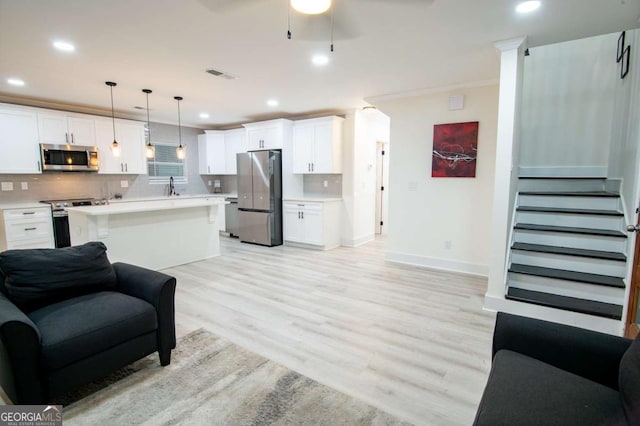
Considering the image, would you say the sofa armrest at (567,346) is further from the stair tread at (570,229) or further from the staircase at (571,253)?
the stair tread at (570,229)

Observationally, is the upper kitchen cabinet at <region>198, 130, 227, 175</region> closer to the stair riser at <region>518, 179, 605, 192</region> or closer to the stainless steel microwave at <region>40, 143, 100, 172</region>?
the stainless steel microwave at <region>40, 143, 100, 172</region>

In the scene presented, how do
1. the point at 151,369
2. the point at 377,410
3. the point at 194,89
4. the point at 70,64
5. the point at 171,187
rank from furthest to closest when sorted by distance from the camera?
the point at 171,187
the point at 194,89
the point at 70,64
the point at 151,369
the point at 377,410

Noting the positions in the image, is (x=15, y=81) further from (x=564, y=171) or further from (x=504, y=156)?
(x=564, y=171)

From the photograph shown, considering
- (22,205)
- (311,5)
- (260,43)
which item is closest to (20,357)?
(311,5)

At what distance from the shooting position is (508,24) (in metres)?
2.62

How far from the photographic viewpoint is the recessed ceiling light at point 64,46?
2922 millimetres

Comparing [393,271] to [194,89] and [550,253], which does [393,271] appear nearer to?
[550,253]

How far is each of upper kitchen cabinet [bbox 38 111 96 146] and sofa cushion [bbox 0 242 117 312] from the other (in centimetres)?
398

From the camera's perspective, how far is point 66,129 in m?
5.23

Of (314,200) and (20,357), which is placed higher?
(314,200)

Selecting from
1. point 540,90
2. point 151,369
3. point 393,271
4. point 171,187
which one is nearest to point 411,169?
point 393,271

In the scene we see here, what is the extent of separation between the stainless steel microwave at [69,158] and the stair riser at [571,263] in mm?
6430

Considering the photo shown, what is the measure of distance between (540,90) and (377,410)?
4659mm

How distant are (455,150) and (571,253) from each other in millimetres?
1852
